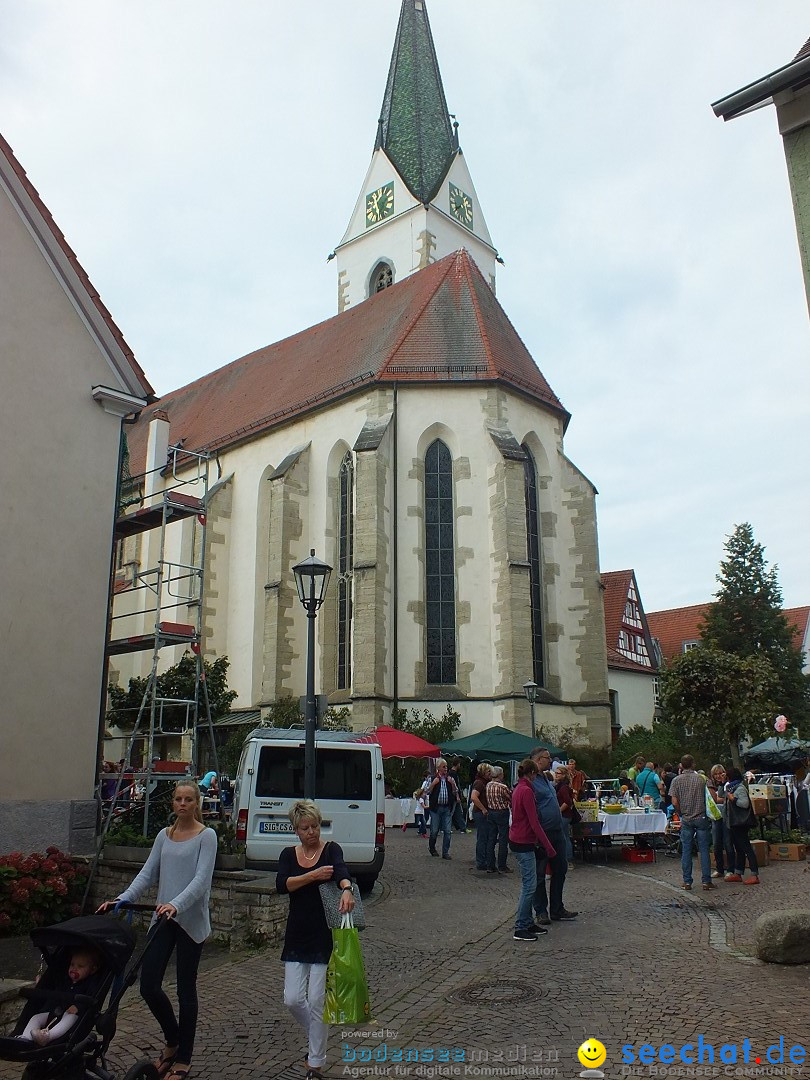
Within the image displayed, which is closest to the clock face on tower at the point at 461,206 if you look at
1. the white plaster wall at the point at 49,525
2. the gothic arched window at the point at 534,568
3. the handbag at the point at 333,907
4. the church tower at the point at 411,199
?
the church tower at the point at 411,199

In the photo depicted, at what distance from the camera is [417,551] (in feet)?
85.3

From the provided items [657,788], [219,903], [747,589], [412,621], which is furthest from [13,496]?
[747,589]

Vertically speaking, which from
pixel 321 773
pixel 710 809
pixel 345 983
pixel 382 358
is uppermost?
pixel 382 358

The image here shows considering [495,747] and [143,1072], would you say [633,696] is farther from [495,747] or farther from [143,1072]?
[143,1072]

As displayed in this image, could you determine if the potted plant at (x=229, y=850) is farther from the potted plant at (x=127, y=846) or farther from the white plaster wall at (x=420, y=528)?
the white plaster wall at (x=420, y=528)

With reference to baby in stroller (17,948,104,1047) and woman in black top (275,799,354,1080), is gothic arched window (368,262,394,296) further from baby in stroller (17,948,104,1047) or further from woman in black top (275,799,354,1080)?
baby in stroller (17,948,104,1047)

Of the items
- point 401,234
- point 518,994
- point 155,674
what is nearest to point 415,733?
point 155,674

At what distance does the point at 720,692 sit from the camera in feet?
66.0

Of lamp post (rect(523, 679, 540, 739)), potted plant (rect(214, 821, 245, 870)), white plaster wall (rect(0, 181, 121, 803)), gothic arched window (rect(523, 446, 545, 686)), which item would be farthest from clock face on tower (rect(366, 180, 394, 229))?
potted plant (rect(214, 821, 245, 870))

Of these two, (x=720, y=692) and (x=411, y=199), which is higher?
(x=411, y=199)

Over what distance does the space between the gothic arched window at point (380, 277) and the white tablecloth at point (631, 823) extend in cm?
3000

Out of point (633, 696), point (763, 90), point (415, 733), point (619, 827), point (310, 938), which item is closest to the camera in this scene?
point (310, 938)

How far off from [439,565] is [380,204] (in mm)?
21959

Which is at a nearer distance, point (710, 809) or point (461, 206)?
point (710, 809)
